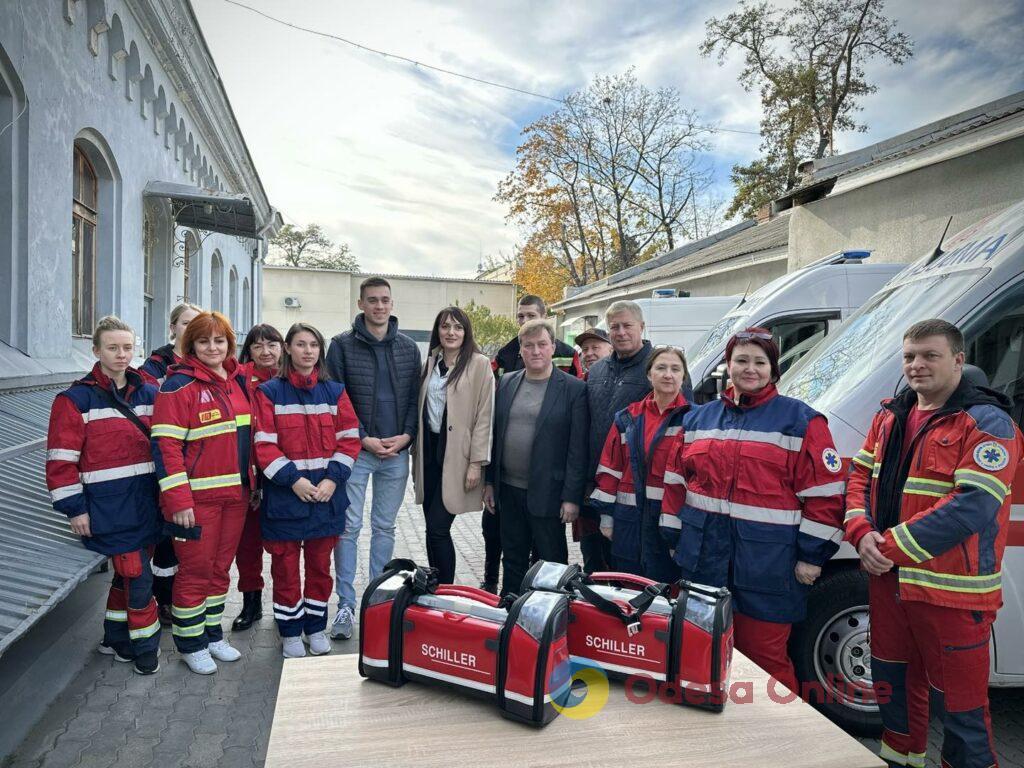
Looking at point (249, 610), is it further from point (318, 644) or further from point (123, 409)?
point (123, 409)

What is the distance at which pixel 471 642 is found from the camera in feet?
7.13

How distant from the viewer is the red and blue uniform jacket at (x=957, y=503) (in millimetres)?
2641

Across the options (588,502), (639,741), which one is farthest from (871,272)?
(639,741)

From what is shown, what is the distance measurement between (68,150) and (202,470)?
5347mm

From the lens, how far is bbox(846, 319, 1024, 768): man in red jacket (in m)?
2.66

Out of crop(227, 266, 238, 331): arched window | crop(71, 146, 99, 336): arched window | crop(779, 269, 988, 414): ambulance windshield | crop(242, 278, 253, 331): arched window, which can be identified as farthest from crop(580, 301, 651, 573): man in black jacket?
crop(242, 278, 253, 331): arched window

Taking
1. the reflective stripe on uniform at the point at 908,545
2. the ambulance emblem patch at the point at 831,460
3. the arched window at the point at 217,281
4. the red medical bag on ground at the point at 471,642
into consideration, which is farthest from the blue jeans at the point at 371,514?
the arched window at the point at 217,281

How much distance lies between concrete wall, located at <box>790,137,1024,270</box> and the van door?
475 centimetres

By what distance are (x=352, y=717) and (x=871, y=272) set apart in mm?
7103

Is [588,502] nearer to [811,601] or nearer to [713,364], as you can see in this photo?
[811,601]

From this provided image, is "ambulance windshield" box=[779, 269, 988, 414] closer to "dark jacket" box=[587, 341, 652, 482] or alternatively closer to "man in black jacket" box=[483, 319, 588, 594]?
"dark jacket" box=[587, 341, 652, 482]

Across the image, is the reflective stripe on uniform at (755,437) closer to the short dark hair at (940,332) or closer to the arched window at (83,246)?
the short dark hair at (940,332)

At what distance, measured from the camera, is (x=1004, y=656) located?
10.6 feet

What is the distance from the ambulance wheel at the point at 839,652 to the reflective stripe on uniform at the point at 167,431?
3.34 m
